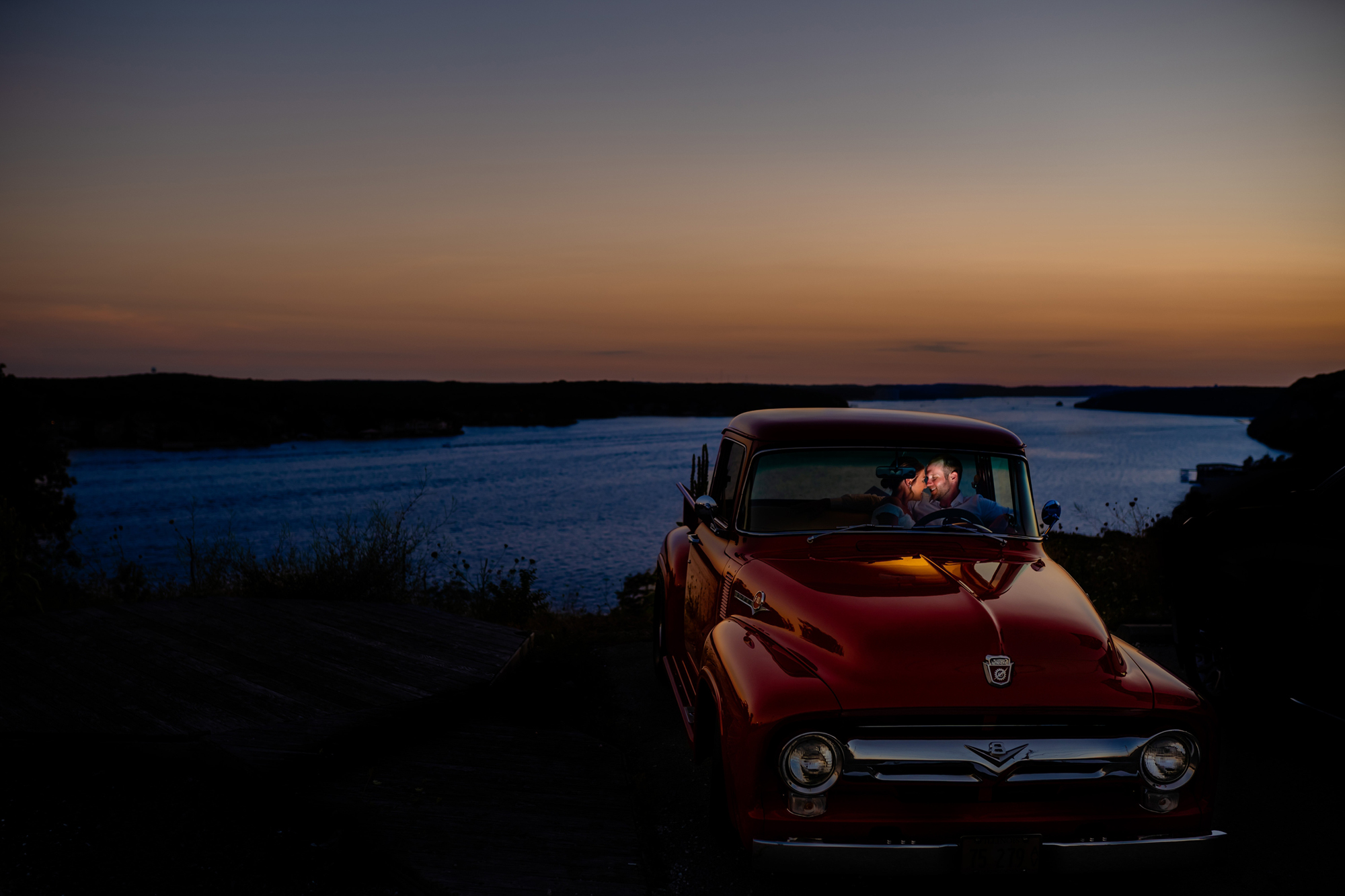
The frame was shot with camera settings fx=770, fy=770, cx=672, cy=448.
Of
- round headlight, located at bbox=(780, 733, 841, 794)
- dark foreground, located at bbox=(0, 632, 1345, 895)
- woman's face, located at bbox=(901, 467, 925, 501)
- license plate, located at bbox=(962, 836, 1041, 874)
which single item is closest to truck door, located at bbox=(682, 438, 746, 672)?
dark foreground, located at bbox=(0, 632, 1345, 895)

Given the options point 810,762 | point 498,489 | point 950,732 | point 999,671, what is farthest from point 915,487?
point 498,489

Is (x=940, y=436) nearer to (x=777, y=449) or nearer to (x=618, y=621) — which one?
(x=777, y=449)

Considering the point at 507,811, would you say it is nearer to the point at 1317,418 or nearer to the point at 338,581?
the point at 338,581

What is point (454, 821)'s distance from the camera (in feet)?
12.6

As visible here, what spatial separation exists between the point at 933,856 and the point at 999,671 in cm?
67

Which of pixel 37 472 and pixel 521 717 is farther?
pixel 37 472

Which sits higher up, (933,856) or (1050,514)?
(1050,514)

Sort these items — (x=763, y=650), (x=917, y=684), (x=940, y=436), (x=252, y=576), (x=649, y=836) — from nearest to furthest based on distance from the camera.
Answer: (x=917, y=684), (x=763, y=650), (x=649, y=836), (x=940, y=436), (x=252, y=576)

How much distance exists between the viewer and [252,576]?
820 centimetres

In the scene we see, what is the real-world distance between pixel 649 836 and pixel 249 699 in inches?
99.5

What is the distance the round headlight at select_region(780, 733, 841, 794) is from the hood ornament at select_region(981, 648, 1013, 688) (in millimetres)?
609

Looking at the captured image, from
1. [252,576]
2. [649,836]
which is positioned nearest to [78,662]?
[252,576]

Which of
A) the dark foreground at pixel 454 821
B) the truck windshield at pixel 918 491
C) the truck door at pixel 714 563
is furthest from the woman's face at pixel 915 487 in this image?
the dark foreground at pixel 454 821

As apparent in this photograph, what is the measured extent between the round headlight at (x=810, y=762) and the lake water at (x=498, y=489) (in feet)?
26.8
